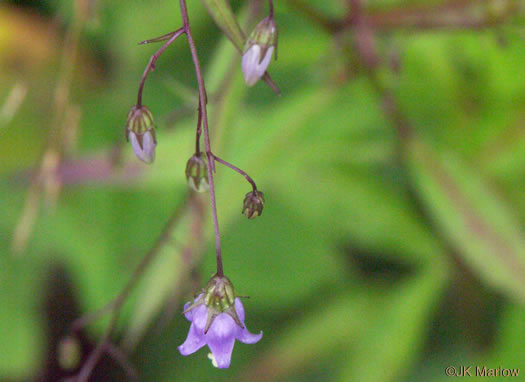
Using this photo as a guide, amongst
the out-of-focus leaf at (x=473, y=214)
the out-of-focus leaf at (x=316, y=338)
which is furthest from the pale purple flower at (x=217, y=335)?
the out-of-focus leaf at (x=316, y=338)

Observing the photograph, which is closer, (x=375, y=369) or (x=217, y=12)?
(x=217, y=12)

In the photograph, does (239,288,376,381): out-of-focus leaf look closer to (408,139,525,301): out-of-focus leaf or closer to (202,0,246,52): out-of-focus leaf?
(408,139,525,301): out-of-focus leaf

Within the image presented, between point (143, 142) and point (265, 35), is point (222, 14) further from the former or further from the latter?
point (143, 142)

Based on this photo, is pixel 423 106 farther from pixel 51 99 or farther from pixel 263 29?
pixel 51 99

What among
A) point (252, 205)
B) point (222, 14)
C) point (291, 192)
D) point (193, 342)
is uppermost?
point (291, 192)

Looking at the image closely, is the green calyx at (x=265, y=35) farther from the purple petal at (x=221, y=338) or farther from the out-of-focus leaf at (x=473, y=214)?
the out-of-focus leaf at (x=473, y=214)

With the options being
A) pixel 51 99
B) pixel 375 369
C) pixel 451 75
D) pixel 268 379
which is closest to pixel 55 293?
pixel 51 99

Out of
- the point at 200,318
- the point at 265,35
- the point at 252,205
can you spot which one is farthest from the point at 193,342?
the point at 265,35
